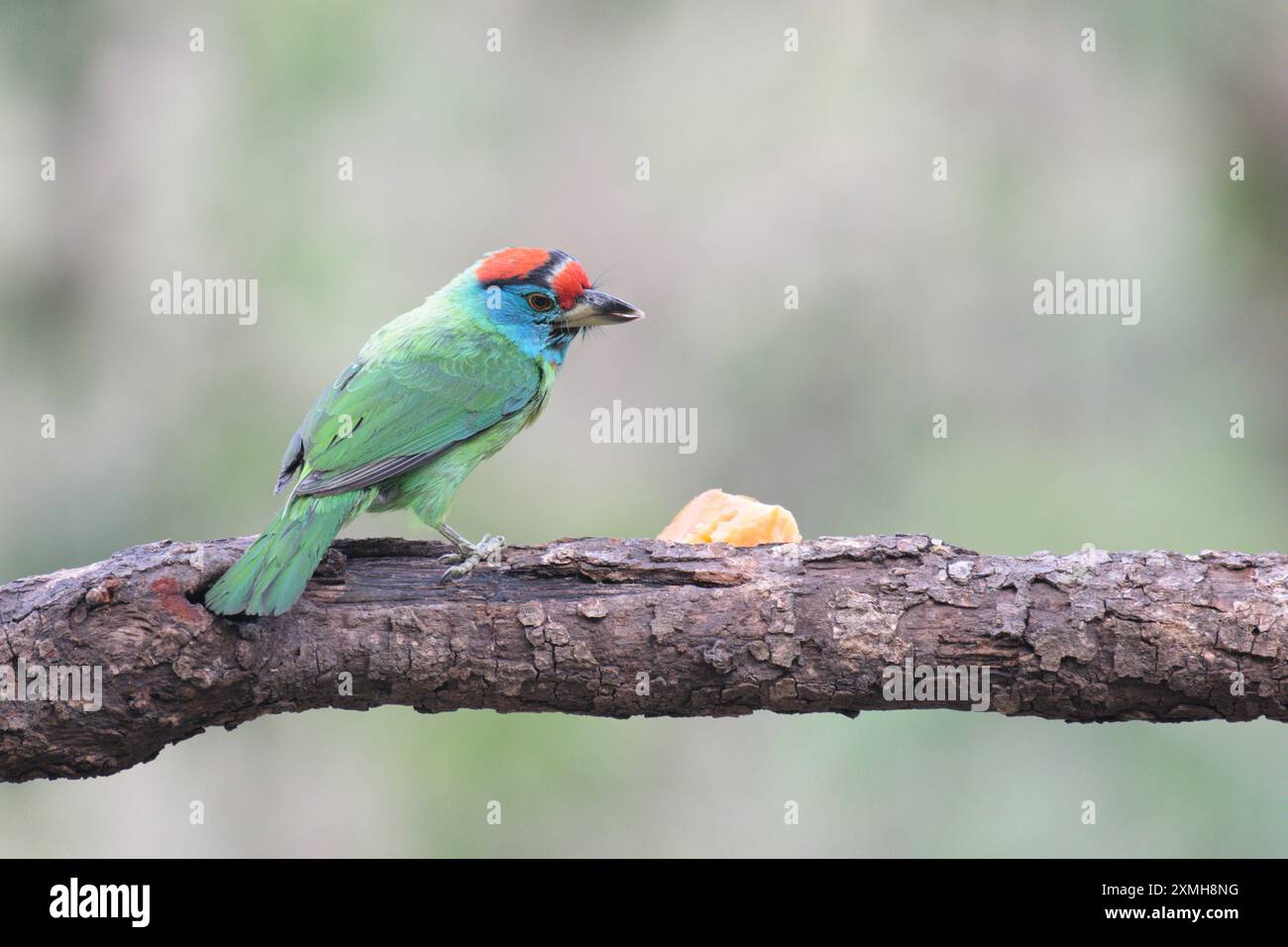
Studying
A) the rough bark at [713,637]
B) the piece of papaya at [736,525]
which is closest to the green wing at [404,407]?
the rough bark at [713,637]

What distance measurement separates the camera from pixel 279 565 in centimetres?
336

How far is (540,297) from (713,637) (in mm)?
1574

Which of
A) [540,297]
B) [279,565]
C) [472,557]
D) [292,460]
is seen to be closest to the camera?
[279,565]

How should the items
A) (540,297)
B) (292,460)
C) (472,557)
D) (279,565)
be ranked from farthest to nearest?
(540,297) → (292,460) → (472,557) → (279,565)

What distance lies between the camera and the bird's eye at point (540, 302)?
4.52 meters

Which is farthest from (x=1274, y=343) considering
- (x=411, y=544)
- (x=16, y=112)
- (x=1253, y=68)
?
(x=16, y=112)

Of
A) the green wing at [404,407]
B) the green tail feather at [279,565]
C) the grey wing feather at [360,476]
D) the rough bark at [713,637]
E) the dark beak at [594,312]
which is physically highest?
the dark beak at [594,312]

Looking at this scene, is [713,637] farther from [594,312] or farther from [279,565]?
[594,312]

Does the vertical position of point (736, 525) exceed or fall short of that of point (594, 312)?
it falls short

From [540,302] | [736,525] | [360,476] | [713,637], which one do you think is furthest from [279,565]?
Answer: [540,302]

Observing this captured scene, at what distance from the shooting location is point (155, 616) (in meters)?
3.26

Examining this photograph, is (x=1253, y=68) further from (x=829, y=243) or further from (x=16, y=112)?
(x=16, y=112)

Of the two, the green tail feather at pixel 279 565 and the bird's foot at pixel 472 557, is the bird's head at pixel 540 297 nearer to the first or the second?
the bird's foot at pixel 472 557

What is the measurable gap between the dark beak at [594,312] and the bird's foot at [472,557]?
3.56 ft
